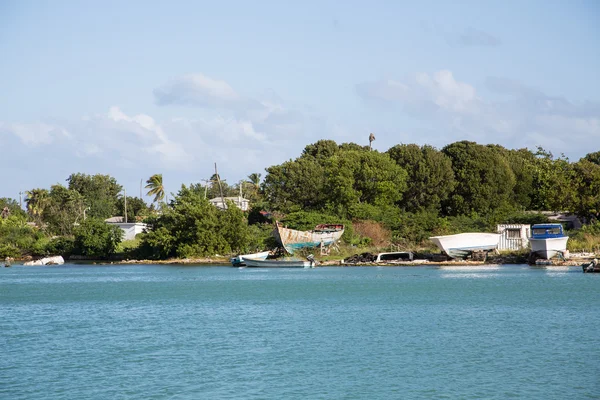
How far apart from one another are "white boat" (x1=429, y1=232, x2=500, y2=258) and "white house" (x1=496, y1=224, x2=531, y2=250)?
2.80 m

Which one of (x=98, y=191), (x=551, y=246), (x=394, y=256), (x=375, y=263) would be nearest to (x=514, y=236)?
(x=551, y=246)

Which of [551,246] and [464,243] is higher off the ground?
[464,243]

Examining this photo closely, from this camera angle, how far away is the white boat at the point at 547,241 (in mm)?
57656

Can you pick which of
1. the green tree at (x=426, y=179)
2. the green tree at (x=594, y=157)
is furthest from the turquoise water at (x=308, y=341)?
the green tree at (x=594, y=157)

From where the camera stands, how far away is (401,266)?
65.1 meters

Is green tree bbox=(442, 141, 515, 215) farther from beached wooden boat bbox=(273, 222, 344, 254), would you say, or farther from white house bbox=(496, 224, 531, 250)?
beached wooden boat bbox=(273, 222, 344, 254)

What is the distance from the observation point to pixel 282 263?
6862 cm

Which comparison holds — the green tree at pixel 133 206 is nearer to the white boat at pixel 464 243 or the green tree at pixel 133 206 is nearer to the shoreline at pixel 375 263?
the shoreline at pixel 375 263

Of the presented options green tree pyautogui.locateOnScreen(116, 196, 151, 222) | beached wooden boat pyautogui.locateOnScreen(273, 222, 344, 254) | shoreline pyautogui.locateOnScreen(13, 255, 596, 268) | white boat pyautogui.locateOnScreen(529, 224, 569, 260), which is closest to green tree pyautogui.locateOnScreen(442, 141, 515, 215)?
beached wooden boat pyautogui.locateOnScreen(273, 222, 344, 254)

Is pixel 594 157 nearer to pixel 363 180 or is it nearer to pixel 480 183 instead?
pixel 480 183

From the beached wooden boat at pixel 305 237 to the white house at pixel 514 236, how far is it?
14.7 meters

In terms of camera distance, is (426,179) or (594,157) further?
(594,157)

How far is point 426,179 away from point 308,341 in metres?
56.8

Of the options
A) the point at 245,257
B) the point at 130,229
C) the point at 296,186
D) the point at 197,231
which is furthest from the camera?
the point at 130,229
